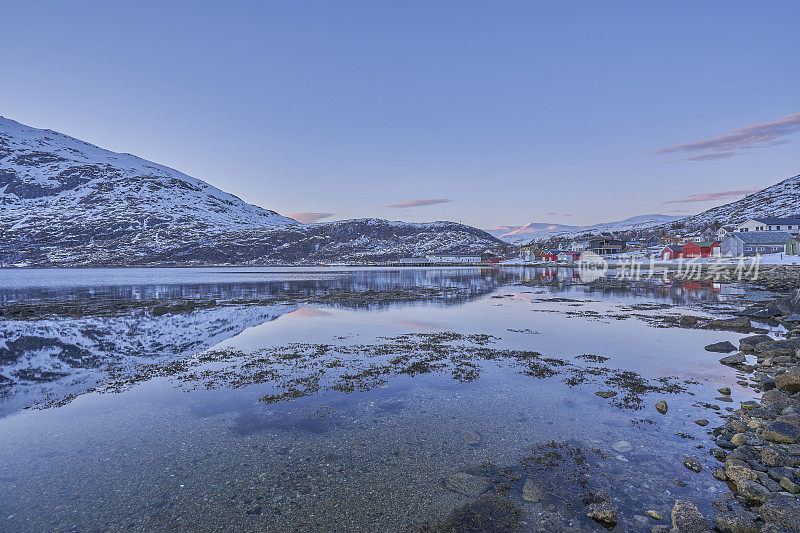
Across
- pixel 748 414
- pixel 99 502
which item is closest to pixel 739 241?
pixel 748 414

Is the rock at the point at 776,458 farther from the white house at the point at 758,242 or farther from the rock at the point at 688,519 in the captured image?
the white house at the point at 758,242

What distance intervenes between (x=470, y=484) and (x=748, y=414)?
11838 mm

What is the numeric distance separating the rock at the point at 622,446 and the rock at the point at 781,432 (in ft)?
13.7

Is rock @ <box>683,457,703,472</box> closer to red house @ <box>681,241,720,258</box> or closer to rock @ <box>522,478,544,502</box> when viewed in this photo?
rock @ <box>522,478,544,502</box>

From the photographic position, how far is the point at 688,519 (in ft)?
26.2

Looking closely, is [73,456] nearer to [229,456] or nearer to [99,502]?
[99,502]

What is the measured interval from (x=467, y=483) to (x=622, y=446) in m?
5.78

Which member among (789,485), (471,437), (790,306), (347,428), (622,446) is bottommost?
(347,428)

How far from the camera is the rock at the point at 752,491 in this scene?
876 cm

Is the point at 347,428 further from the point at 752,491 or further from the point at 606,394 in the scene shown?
the point at 606,394

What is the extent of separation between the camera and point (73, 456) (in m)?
11.6

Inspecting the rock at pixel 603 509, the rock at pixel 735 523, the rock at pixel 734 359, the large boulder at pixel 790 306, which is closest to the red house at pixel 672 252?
the large boulder at pixel 790 306

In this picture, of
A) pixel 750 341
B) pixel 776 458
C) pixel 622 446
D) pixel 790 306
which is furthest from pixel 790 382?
pixel 790 306

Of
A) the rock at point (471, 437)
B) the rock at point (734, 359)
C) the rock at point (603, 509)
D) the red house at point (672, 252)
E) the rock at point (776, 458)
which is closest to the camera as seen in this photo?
the rock at point (603, 509)
